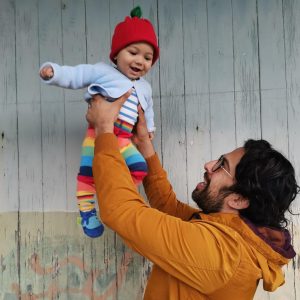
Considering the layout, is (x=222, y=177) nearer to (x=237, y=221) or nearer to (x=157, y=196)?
(x=237, y=221)

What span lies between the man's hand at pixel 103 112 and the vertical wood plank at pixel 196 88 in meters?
0.55

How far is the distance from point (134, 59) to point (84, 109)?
662mm

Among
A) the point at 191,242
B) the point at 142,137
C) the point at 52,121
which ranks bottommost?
the point at 191,242

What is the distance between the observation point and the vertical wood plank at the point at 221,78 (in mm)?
2031

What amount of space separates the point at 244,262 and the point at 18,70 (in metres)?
1.50

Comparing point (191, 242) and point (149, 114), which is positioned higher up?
point (149, 114)

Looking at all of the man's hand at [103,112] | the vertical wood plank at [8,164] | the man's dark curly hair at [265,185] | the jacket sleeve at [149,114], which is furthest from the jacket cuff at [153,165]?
the vertical wood plank at [8,164]

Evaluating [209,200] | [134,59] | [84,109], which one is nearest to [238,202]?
[209,200]

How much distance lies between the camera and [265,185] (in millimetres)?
1404

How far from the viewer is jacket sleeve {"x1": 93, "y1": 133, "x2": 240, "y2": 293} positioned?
132cm

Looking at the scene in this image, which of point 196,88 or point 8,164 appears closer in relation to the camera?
point 196,88

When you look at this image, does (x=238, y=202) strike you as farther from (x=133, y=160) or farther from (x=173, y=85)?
(x=173, y=85)

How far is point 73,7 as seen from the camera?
7.03ft

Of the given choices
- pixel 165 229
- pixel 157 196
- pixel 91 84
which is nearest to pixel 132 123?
pixel 91 84
